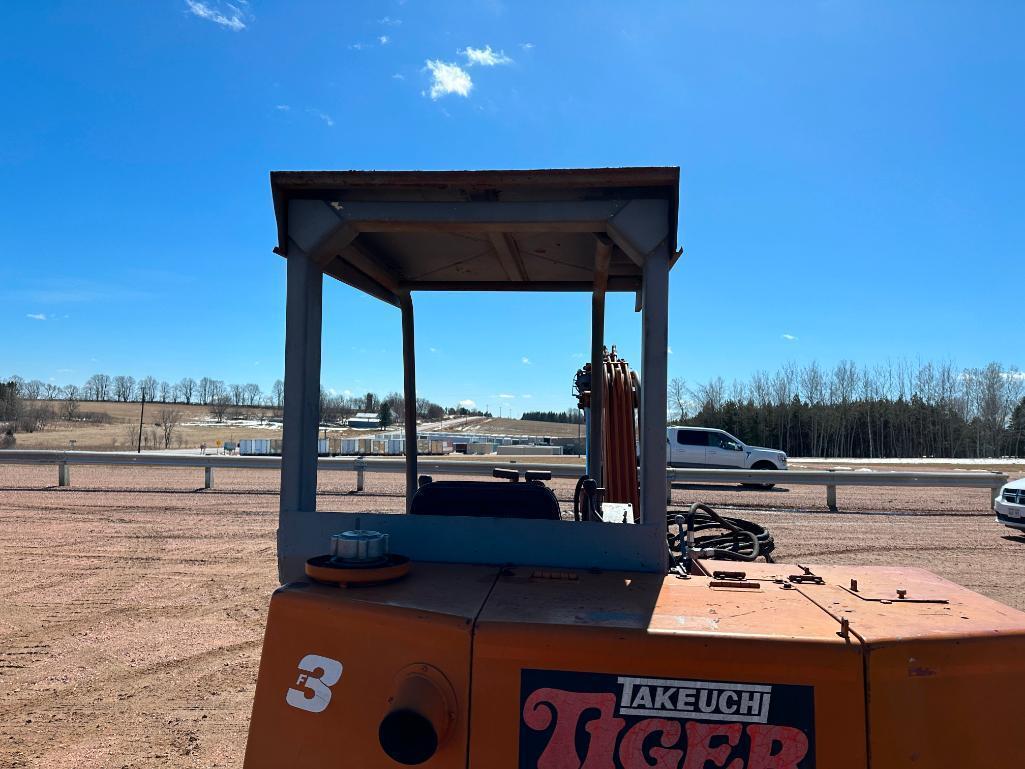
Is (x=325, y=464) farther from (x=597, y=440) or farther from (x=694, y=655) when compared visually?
(x=694, y=655)

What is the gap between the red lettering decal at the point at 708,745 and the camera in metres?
1.55

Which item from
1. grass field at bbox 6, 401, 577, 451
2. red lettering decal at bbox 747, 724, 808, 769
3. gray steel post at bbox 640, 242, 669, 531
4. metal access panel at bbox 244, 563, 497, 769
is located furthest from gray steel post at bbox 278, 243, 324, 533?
grass field at bbox 6, 401, 577, 451

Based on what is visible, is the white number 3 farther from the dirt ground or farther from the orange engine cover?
the dirt ground

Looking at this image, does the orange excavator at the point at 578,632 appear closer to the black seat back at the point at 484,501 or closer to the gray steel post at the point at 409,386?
the black seat back at the point at 484,501

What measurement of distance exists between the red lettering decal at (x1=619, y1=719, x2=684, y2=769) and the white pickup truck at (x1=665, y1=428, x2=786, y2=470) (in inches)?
831

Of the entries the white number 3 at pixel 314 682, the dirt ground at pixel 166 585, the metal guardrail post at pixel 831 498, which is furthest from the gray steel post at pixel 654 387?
the metal guardrail post at pixel 831 498

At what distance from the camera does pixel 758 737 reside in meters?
1.56

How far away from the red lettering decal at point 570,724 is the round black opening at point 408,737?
234 mm

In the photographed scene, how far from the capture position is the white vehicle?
11.3m

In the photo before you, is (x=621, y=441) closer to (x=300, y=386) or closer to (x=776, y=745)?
(x=300, y=386)

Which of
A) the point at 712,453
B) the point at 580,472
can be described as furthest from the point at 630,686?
the point at 712,453

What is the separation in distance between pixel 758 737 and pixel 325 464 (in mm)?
14754

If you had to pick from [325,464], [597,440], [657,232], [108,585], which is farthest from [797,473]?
[657,232]

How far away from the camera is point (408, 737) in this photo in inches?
60.7
